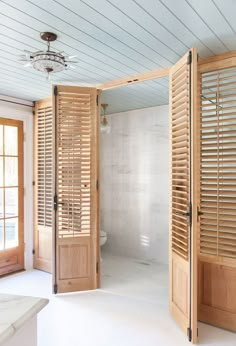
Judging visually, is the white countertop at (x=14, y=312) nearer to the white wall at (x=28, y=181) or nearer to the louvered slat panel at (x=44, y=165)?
the louvered slat panel at (x=44, y=165)

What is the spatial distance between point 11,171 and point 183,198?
8.28 feet

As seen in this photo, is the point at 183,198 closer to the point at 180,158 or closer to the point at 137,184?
the point at 180,158

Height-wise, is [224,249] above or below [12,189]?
below

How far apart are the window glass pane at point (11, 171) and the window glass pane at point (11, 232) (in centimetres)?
51

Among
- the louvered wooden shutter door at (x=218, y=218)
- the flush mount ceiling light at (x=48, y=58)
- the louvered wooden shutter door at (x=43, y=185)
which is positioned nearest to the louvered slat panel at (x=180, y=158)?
the louvered wooden shutter door at (x=218, y=218)

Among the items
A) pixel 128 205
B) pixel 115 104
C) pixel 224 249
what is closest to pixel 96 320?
pixel 224 249

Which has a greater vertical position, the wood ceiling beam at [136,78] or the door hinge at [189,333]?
the wood ceiling beam at [136,78]

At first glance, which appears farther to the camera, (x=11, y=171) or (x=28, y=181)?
(x=28, y=181)

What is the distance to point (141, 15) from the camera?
6.09 ft

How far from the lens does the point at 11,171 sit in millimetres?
3912

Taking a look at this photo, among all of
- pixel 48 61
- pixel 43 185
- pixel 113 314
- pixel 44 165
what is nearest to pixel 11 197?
pixel 43 185

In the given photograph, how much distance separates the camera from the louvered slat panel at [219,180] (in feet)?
7.92

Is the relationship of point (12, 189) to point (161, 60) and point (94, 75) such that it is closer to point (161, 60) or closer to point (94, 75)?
point (94, 75)

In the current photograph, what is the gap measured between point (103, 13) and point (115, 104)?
7.91 feet
